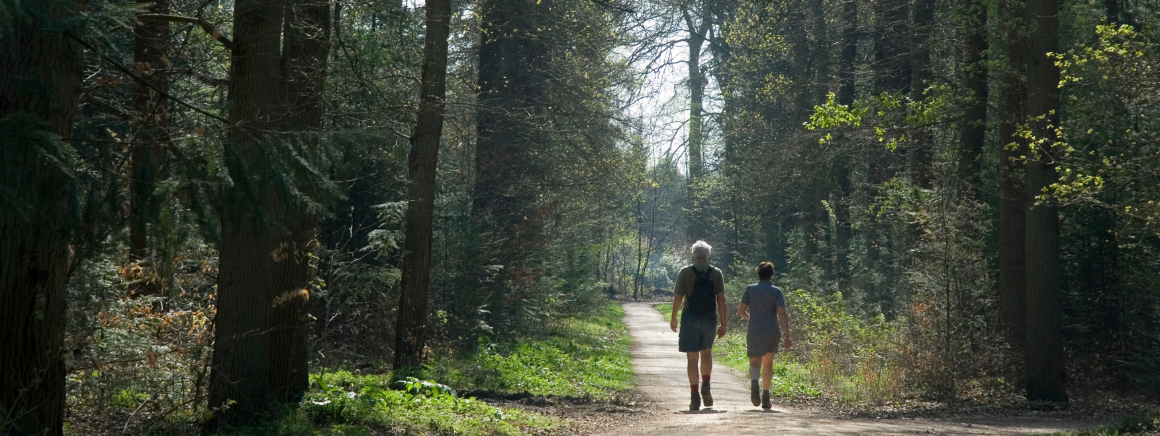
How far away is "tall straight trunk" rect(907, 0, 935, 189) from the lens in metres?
16.4

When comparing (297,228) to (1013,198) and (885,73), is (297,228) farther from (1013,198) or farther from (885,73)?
(885,73)

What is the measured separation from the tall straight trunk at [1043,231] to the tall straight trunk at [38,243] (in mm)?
11145

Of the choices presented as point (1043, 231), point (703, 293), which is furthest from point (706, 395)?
point (1043, 231)

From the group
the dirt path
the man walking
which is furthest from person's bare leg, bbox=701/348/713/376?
the dirt path

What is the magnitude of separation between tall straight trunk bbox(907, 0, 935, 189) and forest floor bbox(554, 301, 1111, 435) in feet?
20.6

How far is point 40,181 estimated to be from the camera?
16.5ft

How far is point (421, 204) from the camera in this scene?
13273 millimetres

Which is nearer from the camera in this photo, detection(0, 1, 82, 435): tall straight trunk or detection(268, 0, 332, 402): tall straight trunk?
detection(0, 1, 82, 435): tall straight trunk

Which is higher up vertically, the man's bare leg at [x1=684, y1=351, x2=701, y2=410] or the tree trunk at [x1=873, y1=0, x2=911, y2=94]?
the tree trunk at [x1=873, y1=0, x2=911, y2=94]

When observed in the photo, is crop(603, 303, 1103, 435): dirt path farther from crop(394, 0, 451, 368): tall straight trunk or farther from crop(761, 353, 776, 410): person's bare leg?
crop(394, 0, 451, 368): tall straight trunk

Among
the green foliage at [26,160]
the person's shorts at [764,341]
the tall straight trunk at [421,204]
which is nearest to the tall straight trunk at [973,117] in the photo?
the person's shorts at [764,341]

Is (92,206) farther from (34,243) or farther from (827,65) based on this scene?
(827,65)

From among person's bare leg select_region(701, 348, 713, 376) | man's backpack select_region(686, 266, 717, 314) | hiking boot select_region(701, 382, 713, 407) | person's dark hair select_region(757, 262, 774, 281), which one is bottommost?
hiking boot select_region(701, 382, 713, 407)

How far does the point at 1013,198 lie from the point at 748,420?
20.5ft
